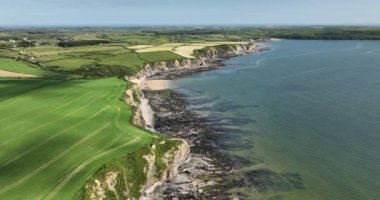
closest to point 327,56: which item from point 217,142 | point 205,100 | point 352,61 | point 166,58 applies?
point 352,61

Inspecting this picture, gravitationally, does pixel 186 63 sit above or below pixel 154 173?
below

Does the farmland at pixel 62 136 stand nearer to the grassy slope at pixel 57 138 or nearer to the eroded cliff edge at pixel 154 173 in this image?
the grassy slope at pixel 57 138

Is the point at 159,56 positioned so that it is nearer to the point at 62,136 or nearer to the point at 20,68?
the point at 20,68

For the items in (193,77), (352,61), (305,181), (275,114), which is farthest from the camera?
(352,61)

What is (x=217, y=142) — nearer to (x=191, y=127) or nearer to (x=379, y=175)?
(x=191, y=127)

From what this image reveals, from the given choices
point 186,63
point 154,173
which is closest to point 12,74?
point 154,173

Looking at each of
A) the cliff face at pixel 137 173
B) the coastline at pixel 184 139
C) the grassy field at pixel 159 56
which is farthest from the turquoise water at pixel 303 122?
the grassy field at pixel 159 56
